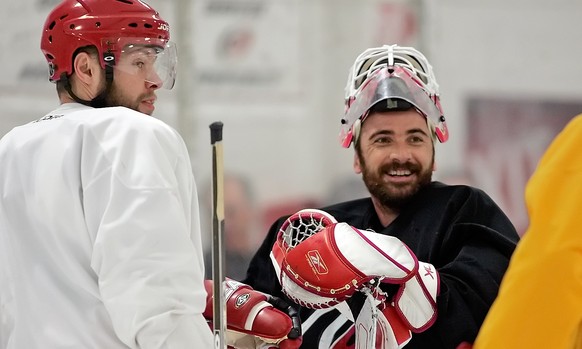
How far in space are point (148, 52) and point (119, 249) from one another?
0.57 metres

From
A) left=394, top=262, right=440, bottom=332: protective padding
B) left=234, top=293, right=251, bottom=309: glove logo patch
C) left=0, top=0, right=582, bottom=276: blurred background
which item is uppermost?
left=394, top=262, right=440, bottom=332: protective padding

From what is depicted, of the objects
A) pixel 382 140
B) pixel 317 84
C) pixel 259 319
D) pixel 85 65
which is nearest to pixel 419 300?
pixel 259 319

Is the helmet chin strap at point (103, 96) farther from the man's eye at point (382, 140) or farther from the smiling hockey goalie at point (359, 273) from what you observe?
the man's eye at point (382, 140)

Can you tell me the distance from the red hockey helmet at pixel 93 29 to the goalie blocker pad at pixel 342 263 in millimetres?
588

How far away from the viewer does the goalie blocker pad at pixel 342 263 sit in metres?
2.09

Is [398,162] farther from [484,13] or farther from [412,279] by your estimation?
[484,13]

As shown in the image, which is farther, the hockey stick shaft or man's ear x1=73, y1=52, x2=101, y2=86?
→ man's ear x1=73, y1=52, x2=101, y2=86

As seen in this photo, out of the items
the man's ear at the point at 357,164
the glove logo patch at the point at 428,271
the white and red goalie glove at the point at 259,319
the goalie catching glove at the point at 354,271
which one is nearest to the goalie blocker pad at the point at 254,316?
the white and red goalie glove at the point at 259,319

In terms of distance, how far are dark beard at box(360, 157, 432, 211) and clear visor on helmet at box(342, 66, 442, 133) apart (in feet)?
0.43

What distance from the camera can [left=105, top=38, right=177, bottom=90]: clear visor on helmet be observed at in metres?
2.20

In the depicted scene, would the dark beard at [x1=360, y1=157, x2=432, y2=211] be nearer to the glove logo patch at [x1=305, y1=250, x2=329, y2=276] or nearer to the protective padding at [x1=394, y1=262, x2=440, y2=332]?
the protective padding at [x1=394, y1=262, x2=440, y2=332]

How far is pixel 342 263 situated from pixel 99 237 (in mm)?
514

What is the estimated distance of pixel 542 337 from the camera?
4.54 ft

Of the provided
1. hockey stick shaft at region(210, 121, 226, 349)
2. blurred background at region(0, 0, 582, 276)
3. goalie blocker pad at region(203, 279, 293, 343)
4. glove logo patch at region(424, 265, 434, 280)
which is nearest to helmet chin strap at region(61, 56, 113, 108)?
hockey stick shaft at region(210, 121, 226, 349)
